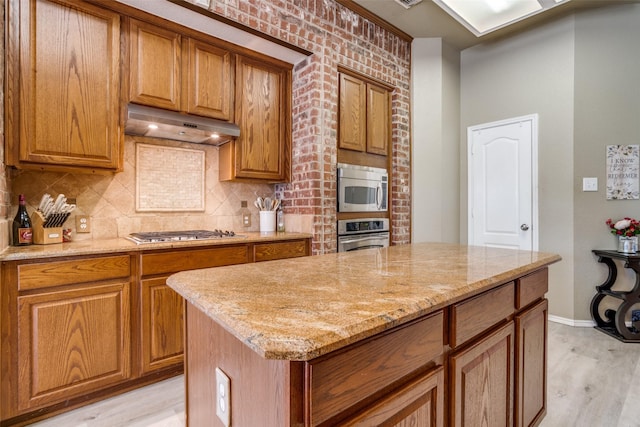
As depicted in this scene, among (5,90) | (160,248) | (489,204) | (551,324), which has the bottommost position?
(551,324)

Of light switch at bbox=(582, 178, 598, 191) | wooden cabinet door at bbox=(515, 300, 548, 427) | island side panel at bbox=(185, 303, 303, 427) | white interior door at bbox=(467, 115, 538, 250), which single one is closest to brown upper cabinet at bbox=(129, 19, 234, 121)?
island side panel at bbox=(185, 303, 303, 427)

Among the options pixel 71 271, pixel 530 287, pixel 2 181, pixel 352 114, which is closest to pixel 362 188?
pixel 352 114

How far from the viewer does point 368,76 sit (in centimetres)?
344

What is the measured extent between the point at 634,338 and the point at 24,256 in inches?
175

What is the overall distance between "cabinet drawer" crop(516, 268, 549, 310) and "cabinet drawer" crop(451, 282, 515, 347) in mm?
65

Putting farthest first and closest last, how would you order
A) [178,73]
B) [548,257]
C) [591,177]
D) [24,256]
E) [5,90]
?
[591,177] < [178,73] < [5,90] < [24,256] < [548,257]

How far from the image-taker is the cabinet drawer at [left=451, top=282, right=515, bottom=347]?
1.04m

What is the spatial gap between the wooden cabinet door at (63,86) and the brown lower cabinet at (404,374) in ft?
5.50

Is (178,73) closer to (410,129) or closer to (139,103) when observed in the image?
(139,103)

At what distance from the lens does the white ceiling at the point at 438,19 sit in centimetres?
318

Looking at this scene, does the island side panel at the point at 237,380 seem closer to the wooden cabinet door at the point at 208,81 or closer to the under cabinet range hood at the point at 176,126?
the under cabinet range hood at the point at 176,126

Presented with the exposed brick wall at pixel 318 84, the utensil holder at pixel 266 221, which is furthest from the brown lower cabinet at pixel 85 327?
the exposed brick wall at pixel 318 84

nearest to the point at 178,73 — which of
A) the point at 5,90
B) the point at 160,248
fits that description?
the point at 5,90

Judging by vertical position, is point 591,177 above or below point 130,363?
above
